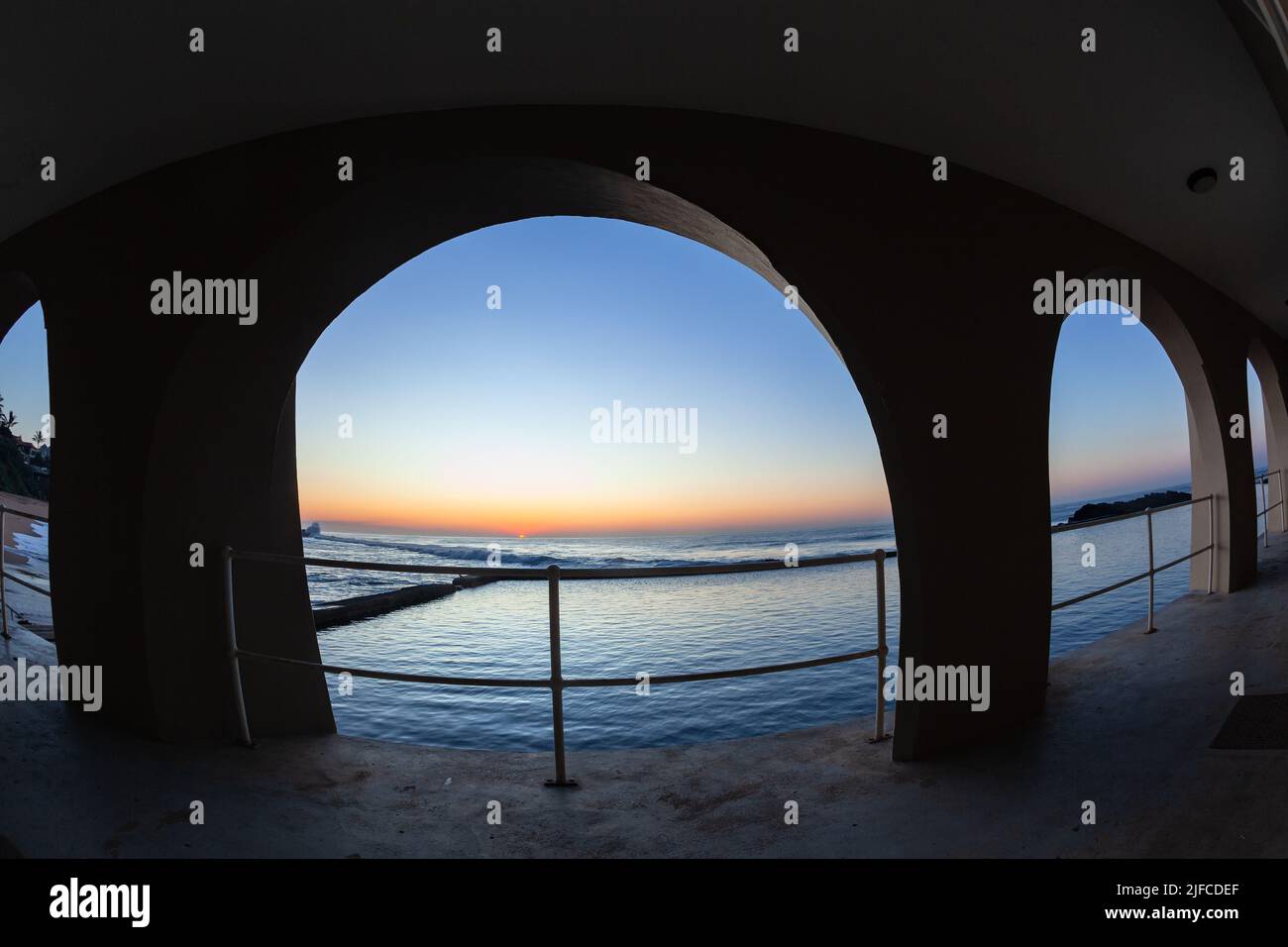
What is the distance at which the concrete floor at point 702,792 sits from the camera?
1.64 m

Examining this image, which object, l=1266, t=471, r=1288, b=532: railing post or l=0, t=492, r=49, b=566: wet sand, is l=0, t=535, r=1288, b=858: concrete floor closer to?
l=1266, t=471, r=1288, b=532: railing post

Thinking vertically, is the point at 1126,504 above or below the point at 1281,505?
below

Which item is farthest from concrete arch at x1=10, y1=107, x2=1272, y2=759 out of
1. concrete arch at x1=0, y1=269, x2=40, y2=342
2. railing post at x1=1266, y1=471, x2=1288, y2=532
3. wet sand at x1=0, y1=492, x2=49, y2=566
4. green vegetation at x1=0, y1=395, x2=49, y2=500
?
green vegetation at x1=0, y1=395, x2=49, y2=500

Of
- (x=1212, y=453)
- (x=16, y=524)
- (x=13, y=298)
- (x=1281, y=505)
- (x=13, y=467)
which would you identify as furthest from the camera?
(x=13, y=467)

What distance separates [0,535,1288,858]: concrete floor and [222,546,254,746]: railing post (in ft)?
0.31

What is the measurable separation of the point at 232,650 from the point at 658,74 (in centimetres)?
267

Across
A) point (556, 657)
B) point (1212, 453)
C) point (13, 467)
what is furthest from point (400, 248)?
point (13, 467)

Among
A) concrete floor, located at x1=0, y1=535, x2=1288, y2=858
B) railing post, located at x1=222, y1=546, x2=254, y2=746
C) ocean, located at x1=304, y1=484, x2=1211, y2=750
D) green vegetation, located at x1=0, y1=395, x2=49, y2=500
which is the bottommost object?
ocean, located at x1=304, y1=484, x2=1211, y2=750

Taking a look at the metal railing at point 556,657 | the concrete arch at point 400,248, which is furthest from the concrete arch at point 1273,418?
the metal railing at point 556,657

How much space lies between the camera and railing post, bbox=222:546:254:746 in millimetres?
2486

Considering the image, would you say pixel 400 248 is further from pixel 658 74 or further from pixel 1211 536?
pixel 1211 536

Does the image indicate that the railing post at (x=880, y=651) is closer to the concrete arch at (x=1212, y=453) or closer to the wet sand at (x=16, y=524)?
the concrete arch at (x=1212, y=453)

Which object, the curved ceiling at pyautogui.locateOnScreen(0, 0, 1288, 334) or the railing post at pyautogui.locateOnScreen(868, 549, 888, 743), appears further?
the railing post at pyautogui.locateOnScreen(868, 549, 888, 743)

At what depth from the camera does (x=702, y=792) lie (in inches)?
81.4
